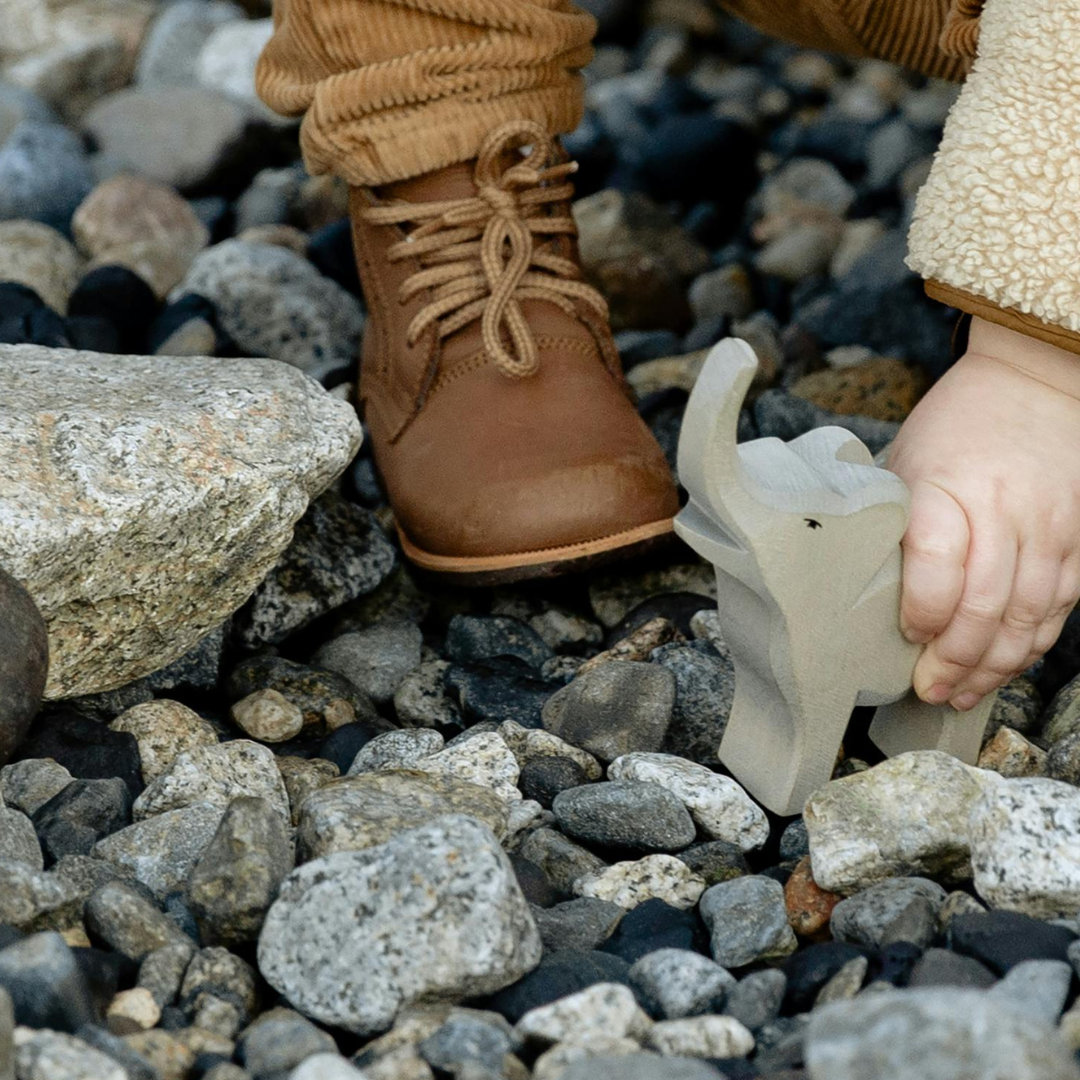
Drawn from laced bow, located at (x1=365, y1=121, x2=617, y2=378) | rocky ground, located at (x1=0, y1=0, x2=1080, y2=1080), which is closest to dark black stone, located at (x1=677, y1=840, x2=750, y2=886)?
rocky ground, located at (x1=0, y1=0, x2=1080, y2=1080)

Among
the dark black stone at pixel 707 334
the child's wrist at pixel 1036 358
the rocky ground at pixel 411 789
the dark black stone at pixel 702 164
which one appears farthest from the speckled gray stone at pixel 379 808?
the dark black stone at pixel 702 164

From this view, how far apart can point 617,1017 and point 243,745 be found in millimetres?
512

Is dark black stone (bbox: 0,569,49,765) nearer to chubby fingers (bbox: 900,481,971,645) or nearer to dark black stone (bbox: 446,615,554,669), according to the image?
dark black stone (bbox: 446,615,554,669)

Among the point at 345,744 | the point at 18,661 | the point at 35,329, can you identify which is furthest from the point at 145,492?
the point at 35,329

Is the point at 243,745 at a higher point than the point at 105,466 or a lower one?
lower

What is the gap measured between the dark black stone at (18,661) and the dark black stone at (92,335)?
3.48 feet

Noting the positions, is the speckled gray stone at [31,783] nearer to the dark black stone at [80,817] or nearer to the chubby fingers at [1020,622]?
the dark black stone at [80,817]

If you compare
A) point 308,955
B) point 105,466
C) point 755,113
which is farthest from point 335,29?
point 755,113

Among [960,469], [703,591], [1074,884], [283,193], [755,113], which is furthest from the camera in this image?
[755,113]

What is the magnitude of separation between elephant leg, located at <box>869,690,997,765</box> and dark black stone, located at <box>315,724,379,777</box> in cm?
51

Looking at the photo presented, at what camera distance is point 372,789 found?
1.17 m

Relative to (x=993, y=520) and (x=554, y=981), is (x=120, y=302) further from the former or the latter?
(x=554, y=981)

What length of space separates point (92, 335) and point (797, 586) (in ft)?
4.63

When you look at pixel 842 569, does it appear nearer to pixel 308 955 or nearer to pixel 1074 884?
pixel 1074 884
